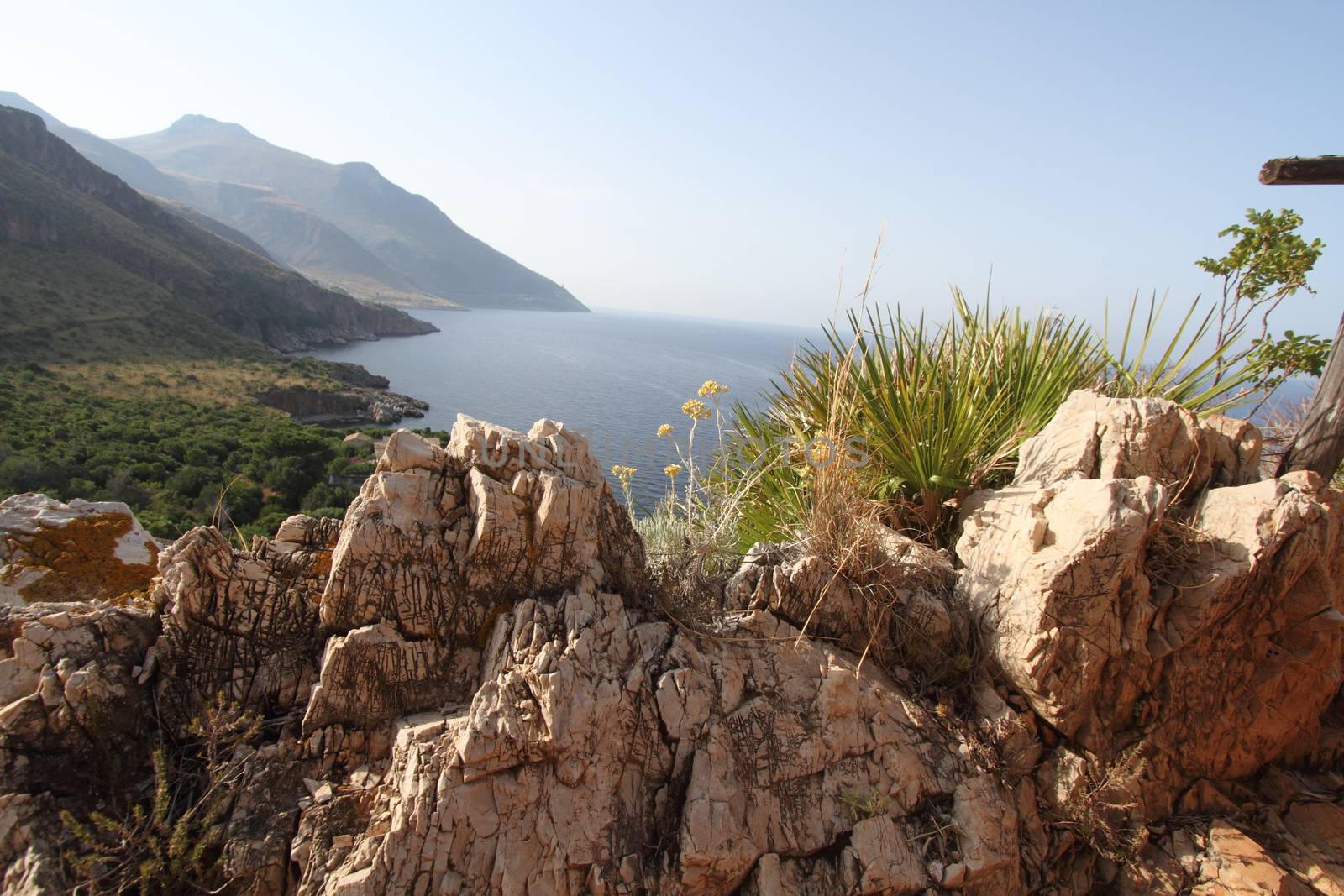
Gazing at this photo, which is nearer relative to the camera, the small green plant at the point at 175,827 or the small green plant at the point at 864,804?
the small green plant at the point at 175,827

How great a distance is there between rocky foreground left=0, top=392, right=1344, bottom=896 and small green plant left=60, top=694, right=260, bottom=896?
0.07 metres

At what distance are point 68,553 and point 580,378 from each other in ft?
198

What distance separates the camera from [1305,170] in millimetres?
3705

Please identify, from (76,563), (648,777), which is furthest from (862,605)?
(76,563)

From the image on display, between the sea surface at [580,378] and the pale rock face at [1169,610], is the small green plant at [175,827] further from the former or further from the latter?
the sea surface at [580,378]

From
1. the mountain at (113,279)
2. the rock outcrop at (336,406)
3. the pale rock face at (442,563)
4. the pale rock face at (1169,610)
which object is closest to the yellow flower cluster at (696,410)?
the pale rock face at (442,563)

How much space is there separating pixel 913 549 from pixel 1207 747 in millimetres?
1758

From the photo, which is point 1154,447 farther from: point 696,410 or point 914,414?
point 696,410

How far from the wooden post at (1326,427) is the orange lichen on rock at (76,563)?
22.9 feet

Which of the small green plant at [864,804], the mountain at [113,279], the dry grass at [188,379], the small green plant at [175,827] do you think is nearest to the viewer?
the small green plant at [175,827]

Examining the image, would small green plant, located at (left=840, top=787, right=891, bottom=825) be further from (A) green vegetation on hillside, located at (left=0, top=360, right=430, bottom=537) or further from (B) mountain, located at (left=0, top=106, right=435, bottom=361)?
(B) mountain, located at (left=0, top=106, right=435, bottom=361)

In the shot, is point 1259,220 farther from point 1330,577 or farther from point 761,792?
point 761,792

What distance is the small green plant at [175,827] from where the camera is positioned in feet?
8.01

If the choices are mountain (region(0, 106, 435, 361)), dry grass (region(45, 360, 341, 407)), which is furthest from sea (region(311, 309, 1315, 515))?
dry grass (region(45, 360, 341, 407))
